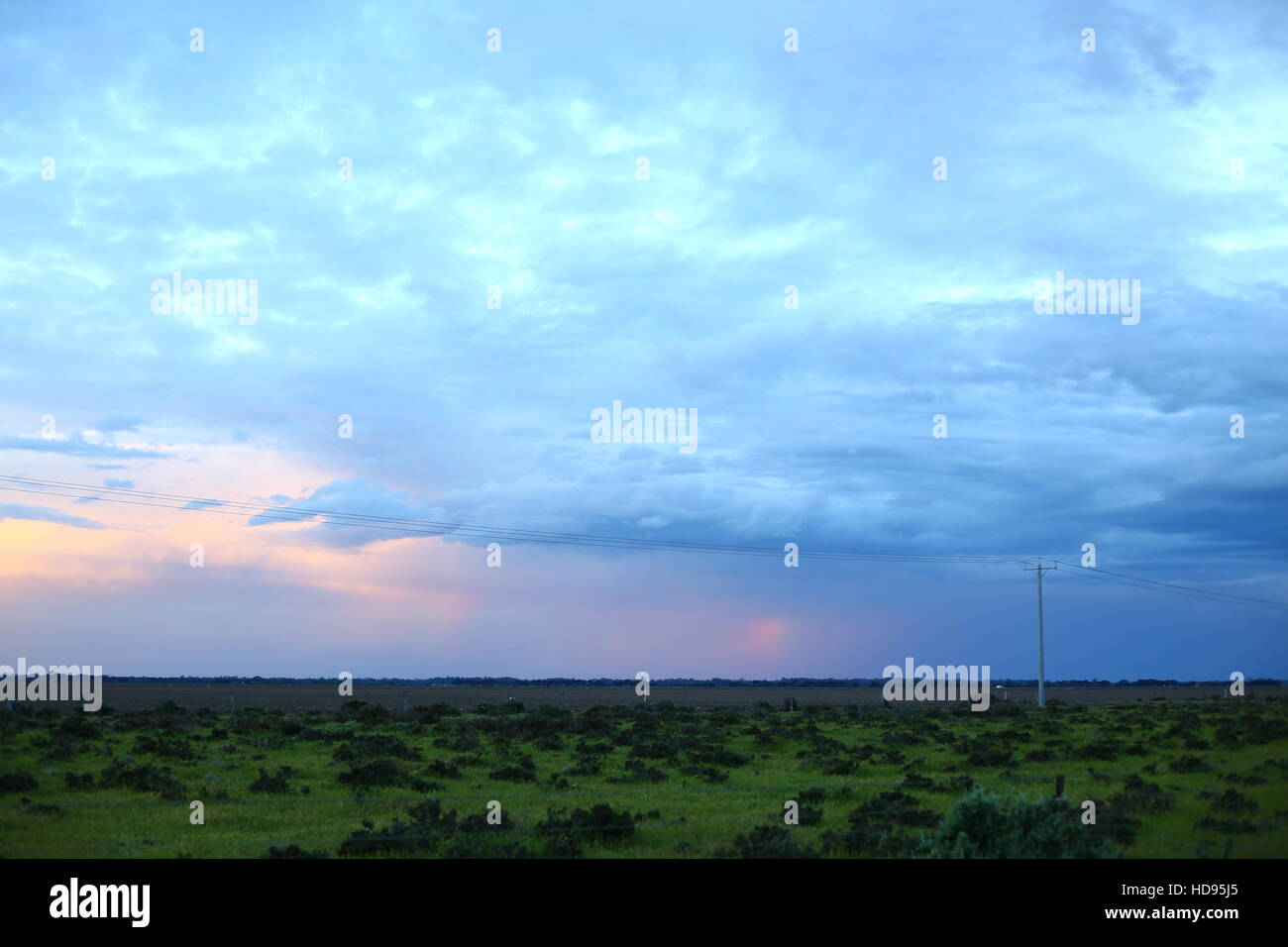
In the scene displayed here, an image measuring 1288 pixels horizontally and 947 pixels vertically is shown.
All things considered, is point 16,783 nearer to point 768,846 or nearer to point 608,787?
point 608,787

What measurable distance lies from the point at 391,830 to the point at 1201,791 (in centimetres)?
1663

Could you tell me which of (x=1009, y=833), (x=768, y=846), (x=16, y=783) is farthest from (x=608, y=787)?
(x=16, y=783)

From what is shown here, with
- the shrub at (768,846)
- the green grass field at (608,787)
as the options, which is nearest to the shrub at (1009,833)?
the green grass field at (608,787)

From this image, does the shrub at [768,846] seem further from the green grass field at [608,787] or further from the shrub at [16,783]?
the shrub at [16,783]

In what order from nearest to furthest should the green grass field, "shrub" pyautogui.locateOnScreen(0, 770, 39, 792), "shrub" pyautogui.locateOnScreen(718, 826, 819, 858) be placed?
"shrub" pyautogui.locateOnScreen(718, 826, 819, 858) < the green grass field < "shrub" pyautogui.locateOnScreen(0, 770, 39, 792)

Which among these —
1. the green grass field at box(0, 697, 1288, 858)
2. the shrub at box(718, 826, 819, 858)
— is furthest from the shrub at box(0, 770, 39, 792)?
the shrub at box(718, 826, 819, 858)

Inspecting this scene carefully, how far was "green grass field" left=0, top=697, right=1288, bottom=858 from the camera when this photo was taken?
1627cm

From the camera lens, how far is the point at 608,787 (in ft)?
83.6

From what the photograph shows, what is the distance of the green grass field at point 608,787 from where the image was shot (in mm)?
16266

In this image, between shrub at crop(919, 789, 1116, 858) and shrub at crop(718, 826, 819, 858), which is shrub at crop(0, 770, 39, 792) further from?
shrub at crop(919, 789, 1116, 858)
